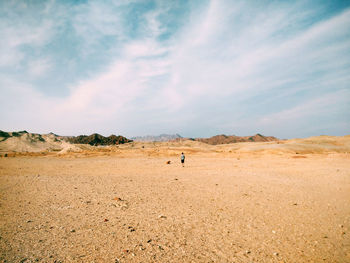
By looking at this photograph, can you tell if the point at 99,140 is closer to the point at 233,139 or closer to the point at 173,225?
the point at 233,139

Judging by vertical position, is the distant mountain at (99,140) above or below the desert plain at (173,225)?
above

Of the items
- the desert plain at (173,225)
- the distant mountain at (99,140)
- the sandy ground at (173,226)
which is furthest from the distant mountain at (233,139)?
the desert plain at (173,225)

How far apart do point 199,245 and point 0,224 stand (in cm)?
678

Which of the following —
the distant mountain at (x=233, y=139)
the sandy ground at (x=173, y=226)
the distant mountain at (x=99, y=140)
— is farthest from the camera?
the distant mountain at (x=233, y=139)

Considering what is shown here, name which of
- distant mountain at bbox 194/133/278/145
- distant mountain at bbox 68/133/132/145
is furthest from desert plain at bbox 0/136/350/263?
distant mountain at bbox 194/133/278/145

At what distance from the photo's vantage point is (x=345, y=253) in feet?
18.1

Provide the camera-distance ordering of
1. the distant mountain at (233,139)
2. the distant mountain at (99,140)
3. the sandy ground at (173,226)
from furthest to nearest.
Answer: the distant mountain at (233,139) → the distant mountain at (99,140) → the sandy ground at (173,226)

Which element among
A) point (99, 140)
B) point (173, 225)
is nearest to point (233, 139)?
point (99, 140)

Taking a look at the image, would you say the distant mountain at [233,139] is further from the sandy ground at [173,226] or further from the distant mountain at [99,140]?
the sandy ground at [173,226]

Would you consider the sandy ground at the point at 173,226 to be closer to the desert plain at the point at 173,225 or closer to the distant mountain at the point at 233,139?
the desert plain at the point at 173,225

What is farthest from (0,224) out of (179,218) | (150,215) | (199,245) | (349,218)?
(349,218)

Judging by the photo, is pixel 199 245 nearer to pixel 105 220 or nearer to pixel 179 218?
pixel 179 218

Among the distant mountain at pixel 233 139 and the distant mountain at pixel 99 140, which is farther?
the distant mountain at pixel 233 139

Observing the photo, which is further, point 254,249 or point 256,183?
point 256,183
